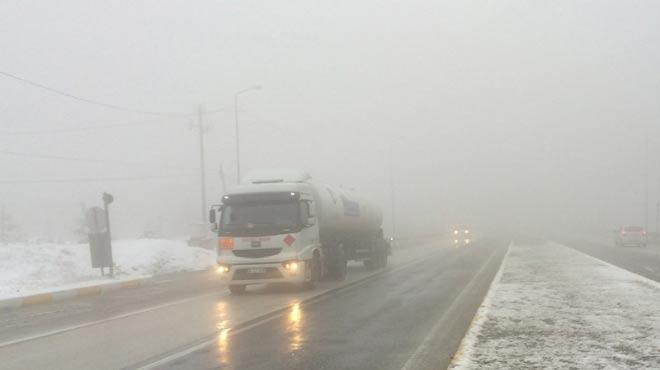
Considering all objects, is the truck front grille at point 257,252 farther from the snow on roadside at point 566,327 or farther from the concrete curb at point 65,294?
the concrete curb at point 65,294

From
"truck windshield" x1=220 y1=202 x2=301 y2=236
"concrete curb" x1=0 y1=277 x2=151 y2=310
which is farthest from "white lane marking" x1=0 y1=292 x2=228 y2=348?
"concrete curb" x1=0 y1=277 x2=151 y2=310

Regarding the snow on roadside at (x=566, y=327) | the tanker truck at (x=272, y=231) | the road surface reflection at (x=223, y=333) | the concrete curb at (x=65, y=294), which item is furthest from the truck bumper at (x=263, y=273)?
the concrete curb at (x=65, y=294)

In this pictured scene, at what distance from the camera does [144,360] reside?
7.63 m

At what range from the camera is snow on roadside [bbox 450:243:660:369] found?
6.98m

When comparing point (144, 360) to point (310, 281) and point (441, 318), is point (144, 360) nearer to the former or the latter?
point (441, 318)

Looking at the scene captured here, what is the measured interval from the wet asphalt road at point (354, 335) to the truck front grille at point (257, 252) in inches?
75.8

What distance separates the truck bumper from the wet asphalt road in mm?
1316

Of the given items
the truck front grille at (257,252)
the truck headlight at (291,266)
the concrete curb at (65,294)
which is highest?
the truck front grille at (257,252)

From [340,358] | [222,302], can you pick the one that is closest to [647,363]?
[340,358]

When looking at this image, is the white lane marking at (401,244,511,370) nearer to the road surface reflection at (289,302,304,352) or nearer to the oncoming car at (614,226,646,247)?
the road surface reflection at (289,302,304,352)

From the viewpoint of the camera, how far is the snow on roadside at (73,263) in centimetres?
1994

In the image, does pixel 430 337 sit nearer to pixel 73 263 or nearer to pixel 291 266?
pixel 291 266

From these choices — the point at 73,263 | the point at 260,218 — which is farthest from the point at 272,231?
the point at 73,263

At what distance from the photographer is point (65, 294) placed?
17547mm
